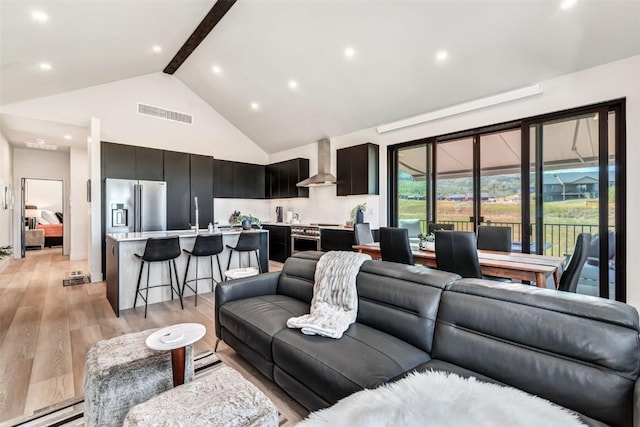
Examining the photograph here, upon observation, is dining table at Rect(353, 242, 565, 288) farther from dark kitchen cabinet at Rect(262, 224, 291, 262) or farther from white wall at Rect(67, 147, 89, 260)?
white wall at Rect(67, 147, 89, 260)

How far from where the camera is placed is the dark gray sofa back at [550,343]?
3.88 feet

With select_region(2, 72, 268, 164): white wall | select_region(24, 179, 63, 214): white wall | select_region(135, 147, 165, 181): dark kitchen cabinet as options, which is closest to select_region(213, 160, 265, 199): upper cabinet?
select_region(2, 72, 268, 164): white wall

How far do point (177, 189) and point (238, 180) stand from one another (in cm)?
159

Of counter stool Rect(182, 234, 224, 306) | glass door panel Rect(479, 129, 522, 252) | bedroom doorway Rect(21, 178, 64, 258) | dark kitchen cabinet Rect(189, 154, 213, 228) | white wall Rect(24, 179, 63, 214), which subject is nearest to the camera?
counter stool Rect(182, 234, 224, 306)

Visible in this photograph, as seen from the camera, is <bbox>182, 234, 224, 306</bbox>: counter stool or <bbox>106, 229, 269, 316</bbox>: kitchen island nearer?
<bbox>106, 229, 269, 316</bbox>: kitchen island

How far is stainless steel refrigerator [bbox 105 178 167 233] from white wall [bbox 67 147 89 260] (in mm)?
2749

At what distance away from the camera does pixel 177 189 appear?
5.98 meters

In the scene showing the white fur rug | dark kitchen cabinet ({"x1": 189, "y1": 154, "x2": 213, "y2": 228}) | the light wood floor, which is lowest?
the light wood floor

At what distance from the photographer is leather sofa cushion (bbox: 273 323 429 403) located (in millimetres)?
1459

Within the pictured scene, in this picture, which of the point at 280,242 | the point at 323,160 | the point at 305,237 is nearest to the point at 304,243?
the point at 305,237

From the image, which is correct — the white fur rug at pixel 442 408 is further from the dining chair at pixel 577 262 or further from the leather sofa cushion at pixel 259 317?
the dining chair at pixel 577 262

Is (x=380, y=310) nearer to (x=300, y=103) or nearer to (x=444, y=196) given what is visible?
(x=444, y=196)

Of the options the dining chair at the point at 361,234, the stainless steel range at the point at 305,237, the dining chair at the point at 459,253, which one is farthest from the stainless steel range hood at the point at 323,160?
the dining chair at the point at 459,253

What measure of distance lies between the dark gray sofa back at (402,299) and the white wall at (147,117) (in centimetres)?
583
